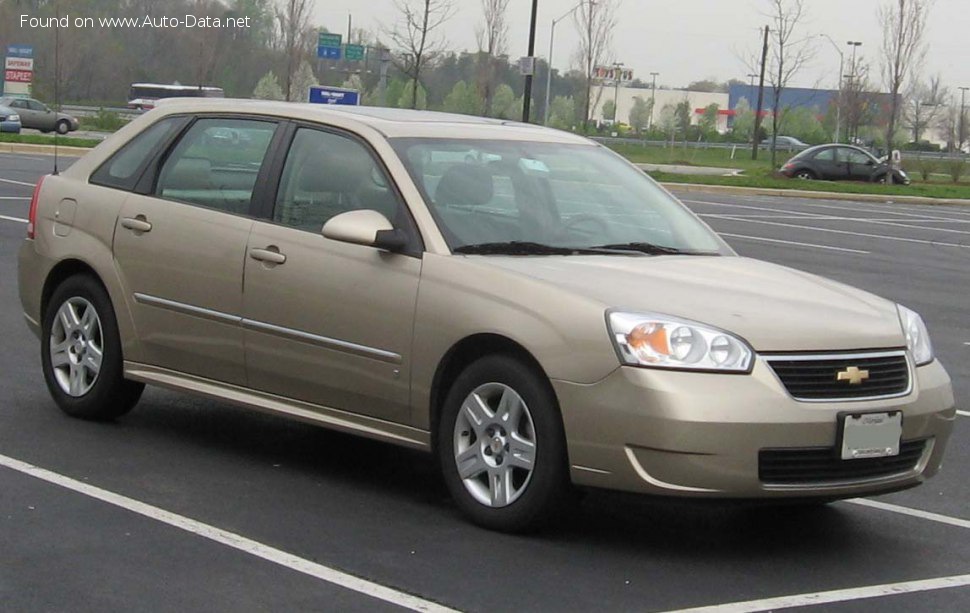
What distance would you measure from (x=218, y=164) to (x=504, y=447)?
2.26 meters

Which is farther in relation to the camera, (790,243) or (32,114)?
(32,114)

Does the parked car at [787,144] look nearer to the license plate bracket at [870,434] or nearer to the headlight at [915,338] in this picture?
the headlight at [915,338]

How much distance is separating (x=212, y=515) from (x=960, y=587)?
2707 millimetres

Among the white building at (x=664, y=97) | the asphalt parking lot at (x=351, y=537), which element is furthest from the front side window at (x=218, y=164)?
the white building at (x=664, y=97)

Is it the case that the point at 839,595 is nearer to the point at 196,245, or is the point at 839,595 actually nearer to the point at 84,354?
the point at 196,245

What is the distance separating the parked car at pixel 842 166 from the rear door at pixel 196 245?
40511mm

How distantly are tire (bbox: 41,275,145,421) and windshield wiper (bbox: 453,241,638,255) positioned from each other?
208 cm

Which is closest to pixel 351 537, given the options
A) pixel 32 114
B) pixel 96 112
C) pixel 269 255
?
pixel 269 255

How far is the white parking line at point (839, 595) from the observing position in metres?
5.16

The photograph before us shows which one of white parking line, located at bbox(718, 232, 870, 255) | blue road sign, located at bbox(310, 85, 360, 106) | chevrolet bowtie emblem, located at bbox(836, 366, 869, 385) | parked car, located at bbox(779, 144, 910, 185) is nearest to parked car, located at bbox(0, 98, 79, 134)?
blue road sign, located at bbox(310, 85, 360, 106)

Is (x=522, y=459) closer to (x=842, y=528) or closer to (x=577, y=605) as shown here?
(x=577, y=605)

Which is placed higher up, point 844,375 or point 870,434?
point 844,375

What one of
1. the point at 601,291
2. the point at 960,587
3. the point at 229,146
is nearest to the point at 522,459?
the point at 601,291

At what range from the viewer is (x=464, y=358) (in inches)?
243
